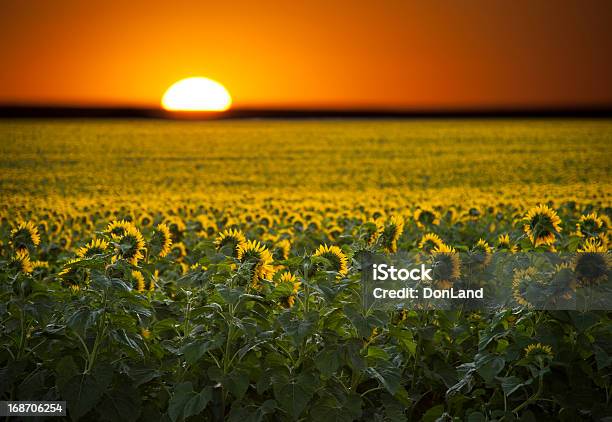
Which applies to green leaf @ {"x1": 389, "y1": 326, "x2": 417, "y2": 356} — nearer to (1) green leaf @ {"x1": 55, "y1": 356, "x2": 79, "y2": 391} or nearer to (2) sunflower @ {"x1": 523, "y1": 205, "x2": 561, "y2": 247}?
(2) sunflower @ {"x1": 523, "y1": 205, "x2": 561, "y2": 247}

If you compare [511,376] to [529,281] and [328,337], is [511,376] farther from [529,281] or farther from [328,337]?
[328,337]

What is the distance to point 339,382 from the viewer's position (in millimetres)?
3980

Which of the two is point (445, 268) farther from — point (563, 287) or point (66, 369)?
point (66, 369)

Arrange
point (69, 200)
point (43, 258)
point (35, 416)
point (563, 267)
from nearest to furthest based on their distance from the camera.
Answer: point (35, 416) → point (563, 267) → point (43, 258) → point (69, 200)

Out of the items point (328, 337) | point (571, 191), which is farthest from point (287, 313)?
point (571, 191)

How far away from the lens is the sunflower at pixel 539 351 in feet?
13.0

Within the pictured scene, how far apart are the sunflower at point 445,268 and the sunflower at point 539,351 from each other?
659mm

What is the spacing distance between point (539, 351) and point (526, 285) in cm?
39

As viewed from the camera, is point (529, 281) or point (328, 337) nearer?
point (328, 337)

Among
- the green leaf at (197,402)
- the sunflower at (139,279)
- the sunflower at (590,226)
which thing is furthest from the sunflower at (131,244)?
the sunflower at (590,226)

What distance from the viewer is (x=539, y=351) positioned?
13.0ft

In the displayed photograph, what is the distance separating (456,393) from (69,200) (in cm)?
1412

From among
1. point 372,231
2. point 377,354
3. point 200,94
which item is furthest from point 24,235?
point 200,94

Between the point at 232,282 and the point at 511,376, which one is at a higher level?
the point at 232,282
